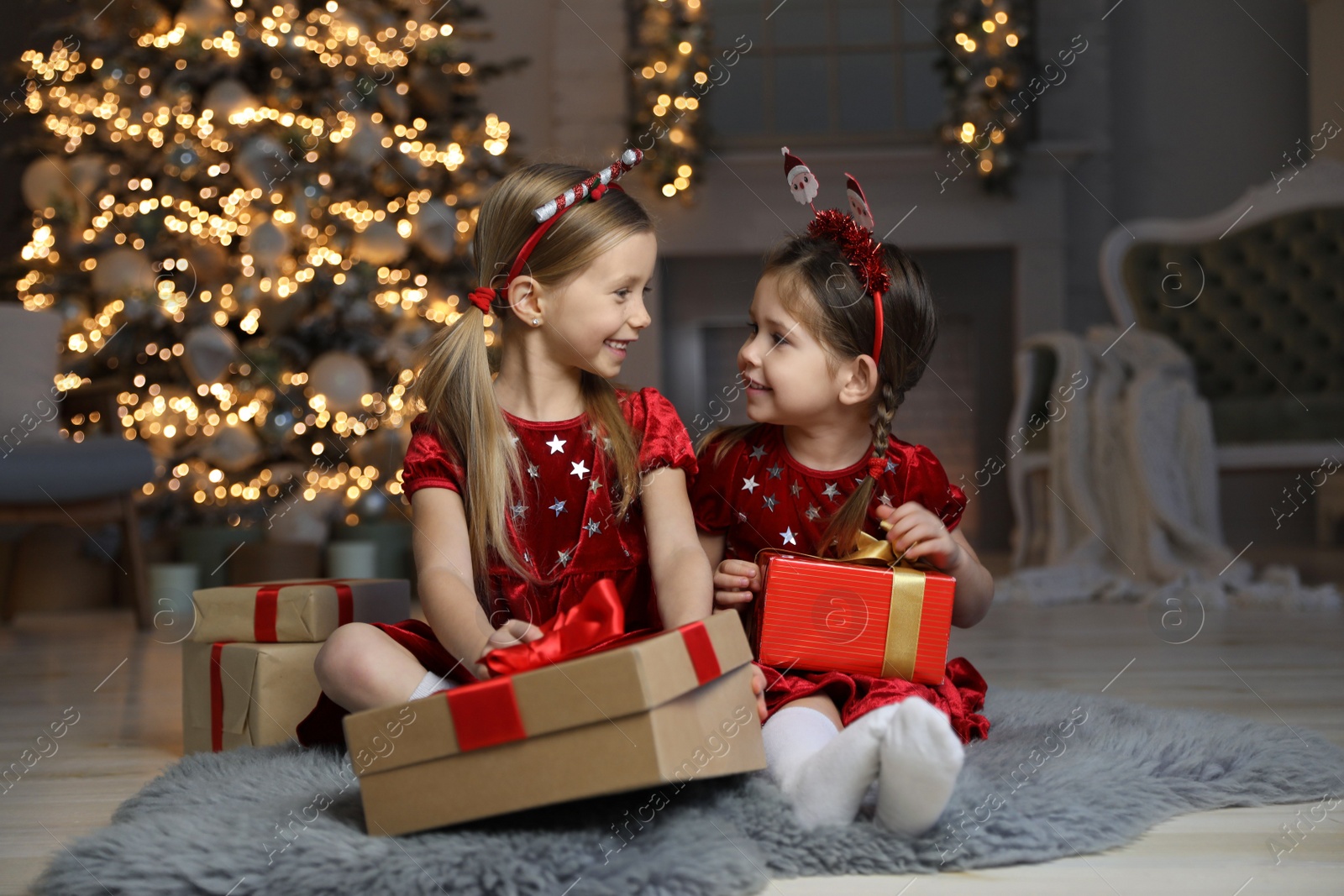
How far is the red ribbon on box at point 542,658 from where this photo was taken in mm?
795

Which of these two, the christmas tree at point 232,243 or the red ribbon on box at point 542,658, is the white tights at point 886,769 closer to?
the red ribbon on box at point 542,658

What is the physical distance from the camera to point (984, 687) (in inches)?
50.4

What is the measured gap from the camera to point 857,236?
1.22 m

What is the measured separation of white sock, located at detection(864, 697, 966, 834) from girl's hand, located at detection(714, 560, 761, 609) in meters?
0.33

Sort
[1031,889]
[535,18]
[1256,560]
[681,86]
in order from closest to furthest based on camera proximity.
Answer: [1031,889] → [1256,560] → [681,86] → [535,18]

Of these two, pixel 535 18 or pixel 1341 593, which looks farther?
pixel 535 18

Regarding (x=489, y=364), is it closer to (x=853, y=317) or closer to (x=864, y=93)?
(x=853, y=317)

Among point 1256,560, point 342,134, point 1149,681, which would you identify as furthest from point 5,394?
point 1256,560

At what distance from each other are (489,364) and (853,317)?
0.38 meters

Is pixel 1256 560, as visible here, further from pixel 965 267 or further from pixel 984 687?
pixel 984 687

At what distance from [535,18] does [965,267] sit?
5.84 feet

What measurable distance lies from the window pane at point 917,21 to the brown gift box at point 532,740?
380 centimetres

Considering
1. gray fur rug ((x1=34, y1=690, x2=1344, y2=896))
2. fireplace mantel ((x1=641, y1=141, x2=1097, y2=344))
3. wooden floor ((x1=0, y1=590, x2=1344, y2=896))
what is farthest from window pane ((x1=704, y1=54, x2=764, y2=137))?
gray fur rug ((x1=34, y1=690, x2=1344, y2=896))

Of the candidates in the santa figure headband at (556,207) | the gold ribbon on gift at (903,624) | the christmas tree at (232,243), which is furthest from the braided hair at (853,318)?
the christmas tree at (232,243)
